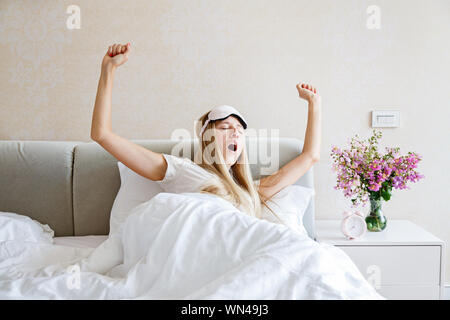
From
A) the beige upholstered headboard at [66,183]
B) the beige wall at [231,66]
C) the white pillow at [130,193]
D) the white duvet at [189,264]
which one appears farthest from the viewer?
the beige wall at [231,66]

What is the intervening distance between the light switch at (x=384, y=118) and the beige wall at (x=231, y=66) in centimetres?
4

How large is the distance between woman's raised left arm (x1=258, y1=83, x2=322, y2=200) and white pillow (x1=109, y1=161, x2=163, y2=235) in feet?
1.57

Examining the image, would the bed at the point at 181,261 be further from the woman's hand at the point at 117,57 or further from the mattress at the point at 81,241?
the woman's hand at the point at 117,57

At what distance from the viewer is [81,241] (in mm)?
1534

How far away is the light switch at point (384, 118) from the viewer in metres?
1.89

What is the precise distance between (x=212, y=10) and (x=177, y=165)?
0.89 m

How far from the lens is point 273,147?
172 cm

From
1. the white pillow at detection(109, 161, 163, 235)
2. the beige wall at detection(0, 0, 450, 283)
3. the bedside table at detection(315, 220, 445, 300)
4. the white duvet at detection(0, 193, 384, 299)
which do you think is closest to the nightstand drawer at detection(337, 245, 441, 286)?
the bedside table at detection(315, 220, 445, 300)

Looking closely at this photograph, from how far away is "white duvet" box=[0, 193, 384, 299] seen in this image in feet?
2.67

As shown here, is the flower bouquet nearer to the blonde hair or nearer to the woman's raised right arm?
the blonde hair

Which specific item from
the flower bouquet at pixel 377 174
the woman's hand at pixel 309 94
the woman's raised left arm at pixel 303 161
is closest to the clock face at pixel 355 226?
the flower bouquet at pixel 377 174

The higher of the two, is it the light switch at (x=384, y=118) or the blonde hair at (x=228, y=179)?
the light switch at (x=384, y=118)
